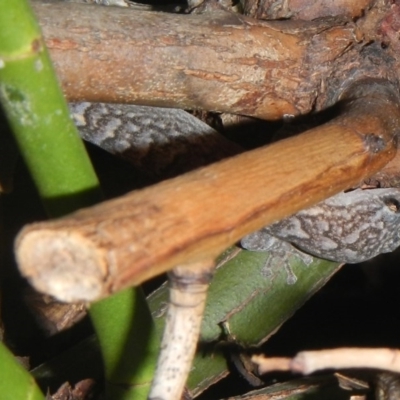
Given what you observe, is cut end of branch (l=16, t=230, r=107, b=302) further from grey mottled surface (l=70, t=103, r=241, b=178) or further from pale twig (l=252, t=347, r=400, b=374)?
grey mottled surface (l=70, t=103, r=241, b=178)

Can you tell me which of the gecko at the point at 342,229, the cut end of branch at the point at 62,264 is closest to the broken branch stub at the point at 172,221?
the cut end of branch at the point at 62,264

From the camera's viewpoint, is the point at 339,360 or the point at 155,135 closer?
the point at 339,360

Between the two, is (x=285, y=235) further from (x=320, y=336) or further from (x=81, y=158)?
(x=81, y=158)

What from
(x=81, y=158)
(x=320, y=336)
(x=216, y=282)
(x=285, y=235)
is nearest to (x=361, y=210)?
(x=285, y=235)

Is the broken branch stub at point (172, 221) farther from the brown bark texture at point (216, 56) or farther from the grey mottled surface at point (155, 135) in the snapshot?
the grey mottled surface at point (155, 135)

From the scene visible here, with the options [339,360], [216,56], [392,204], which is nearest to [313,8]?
[216,56]

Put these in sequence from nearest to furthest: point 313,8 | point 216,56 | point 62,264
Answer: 1. point 62,264
2. point 216,56
3. point 313,8

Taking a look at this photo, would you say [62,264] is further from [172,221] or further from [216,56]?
[216,56]
